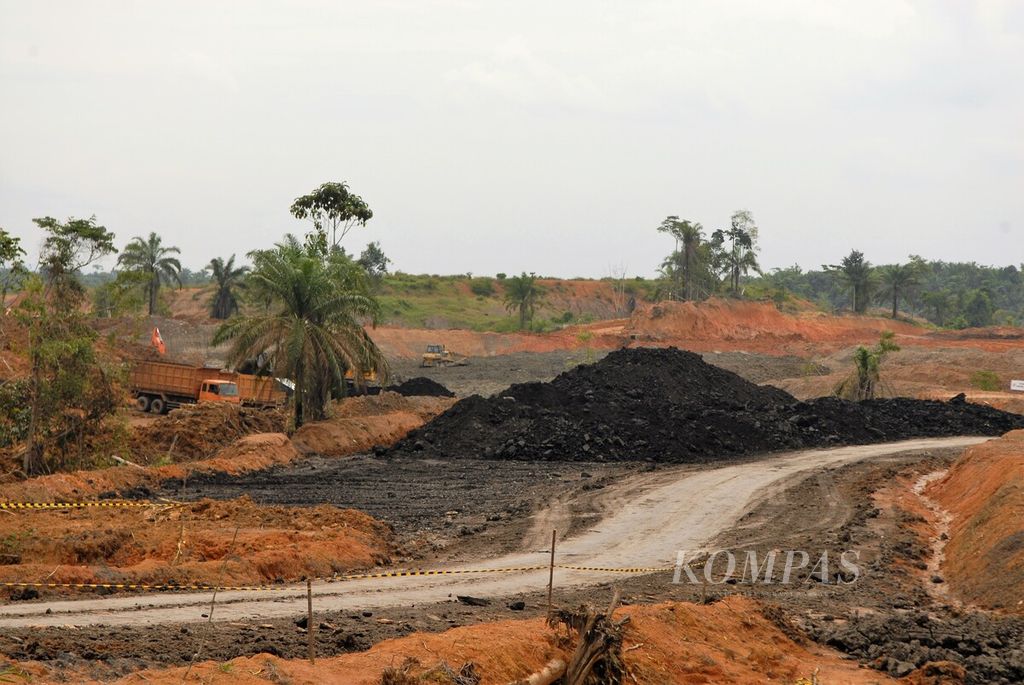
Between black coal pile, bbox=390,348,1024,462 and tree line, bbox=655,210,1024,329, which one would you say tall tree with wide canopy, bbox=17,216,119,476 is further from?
tree line, bbox=655,210,1024,329

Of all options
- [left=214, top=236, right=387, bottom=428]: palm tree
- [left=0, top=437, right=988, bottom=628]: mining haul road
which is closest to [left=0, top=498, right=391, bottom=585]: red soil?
[left=0, top=437, right=988, bottom=628]: mining haul road

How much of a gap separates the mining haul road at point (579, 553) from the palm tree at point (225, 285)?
6929 centimetres

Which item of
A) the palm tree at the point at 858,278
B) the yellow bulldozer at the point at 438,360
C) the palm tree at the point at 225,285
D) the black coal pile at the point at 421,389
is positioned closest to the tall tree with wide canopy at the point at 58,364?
the black coal pile at the point at 421,389

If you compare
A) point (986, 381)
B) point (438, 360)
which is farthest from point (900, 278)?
point (438, 360)

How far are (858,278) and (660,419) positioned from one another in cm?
8394

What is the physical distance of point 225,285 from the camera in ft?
323

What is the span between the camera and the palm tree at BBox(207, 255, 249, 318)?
98.2 m

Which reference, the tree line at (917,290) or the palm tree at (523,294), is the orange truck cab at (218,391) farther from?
the tree line at (917,290)

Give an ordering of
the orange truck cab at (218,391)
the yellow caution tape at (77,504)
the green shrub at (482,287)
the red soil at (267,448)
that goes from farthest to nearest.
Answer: the green shrub at (482,287), the orange truck cab at (218,391), the red soil at (267,448), the yellow caution tape at (77,504)

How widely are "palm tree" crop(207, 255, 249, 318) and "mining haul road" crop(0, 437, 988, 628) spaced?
69.3 m

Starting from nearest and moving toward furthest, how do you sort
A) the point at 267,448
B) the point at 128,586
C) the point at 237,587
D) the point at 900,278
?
the point at 128,586
the point at 237,587
the point at 267,448
the point at 900,278

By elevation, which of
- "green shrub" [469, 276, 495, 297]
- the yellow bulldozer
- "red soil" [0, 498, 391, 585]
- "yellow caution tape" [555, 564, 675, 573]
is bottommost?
"yellow caution tape" [555, 564, 675, 573]

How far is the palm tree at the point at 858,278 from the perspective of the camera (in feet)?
383

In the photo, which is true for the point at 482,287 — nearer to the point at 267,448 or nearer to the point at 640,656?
the point at 267,448
